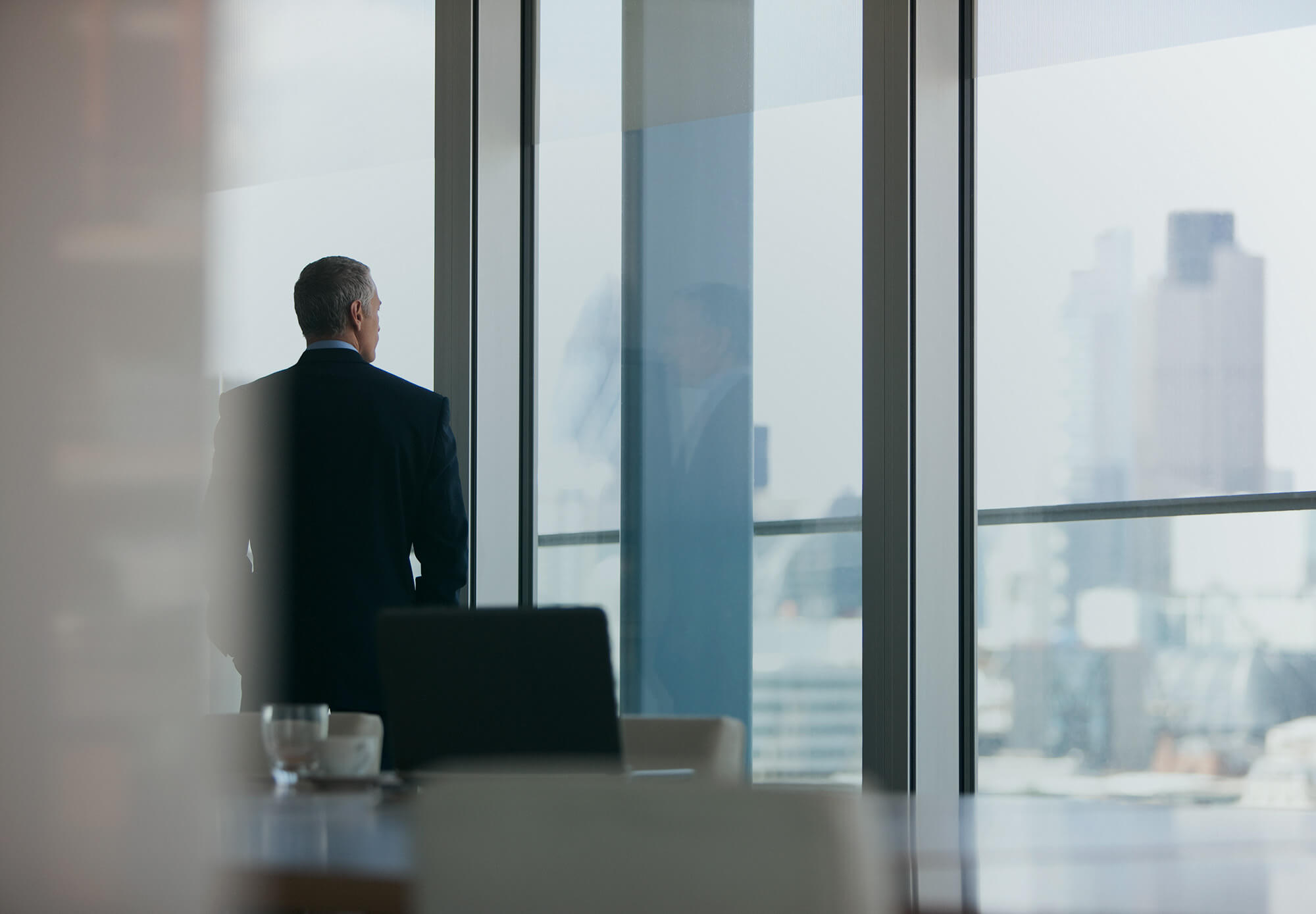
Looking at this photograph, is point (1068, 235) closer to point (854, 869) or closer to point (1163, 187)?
point (1163, 187)

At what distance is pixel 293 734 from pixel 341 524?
1.24m

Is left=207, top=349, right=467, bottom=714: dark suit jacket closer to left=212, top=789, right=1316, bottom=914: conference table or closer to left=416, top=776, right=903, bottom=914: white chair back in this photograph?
left=212, top=789, right=1316, bottom=914: conference table

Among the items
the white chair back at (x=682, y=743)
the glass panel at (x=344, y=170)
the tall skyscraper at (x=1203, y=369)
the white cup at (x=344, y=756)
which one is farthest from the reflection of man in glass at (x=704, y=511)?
the white cup at (x=344, y=756)

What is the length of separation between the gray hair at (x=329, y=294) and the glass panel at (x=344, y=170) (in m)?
1.15

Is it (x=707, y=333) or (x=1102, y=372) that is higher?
(x=707, y=333)

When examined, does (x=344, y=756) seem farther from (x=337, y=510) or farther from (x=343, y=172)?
(x=343, y=172)

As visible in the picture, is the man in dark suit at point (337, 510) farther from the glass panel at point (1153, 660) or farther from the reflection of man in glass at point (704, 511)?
the glass panel at point (1153, 660)

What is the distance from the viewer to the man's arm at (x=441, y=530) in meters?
3.15

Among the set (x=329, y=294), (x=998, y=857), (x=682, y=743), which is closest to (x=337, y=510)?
(x=329, y=294)

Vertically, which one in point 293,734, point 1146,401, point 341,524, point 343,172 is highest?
point 343,172

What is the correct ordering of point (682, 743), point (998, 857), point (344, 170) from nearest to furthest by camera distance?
point (998, 857)
point (682, 743)
point (344, 170)

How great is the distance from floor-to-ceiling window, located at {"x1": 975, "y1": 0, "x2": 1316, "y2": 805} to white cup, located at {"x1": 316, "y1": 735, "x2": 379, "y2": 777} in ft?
6.10

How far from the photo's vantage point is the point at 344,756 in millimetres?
1996

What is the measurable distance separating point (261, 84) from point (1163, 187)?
106 inches
